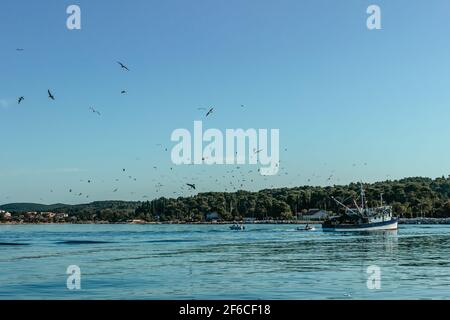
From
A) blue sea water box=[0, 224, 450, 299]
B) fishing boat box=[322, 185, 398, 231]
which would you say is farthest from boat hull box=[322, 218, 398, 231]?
blue sea water box=[0, 224, 450, 299]

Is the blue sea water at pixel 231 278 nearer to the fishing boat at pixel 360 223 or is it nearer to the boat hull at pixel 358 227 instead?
the boat hull at pixel 358 227

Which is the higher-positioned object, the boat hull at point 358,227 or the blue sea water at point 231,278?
the blue sea water at point 231,278

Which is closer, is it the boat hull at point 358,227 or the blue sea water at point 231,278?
the blue sea water at point 231,278

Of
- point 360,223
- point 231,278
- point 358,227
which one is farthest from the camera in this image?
point 360,223

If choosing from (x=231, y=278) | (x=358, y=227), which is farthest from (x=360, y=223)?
(x=231, y=278)

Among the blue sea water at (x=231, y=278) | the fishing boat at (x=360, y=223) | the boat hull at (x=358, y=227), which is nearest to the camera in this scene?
the blue sea water at (x=231, y=278)

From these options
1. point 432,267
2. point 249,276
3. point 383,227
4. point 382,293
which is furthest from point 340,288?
point 383,227

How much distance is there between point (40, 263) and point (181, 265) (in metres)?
11.2

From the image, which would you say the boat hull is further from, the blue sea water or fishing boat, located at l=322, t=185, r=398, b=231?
the blue sea water

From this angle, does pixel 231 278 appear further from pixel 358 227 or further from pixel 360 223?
pixel 360 223

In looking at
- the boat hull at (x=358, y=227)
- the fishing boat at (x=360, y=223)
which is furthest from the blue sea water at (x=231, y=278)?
the fishing boat at (x=360, y=223)

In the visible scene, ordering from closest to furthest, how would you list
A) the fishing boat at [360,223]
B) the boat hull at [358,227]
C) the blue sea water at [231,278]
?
the blue sea water at [231,278], the boat hull at [358,227], the fishing boat at [360,223]

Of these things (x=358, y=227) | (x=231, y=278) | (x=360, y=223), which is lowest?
(x=358, y=227)
